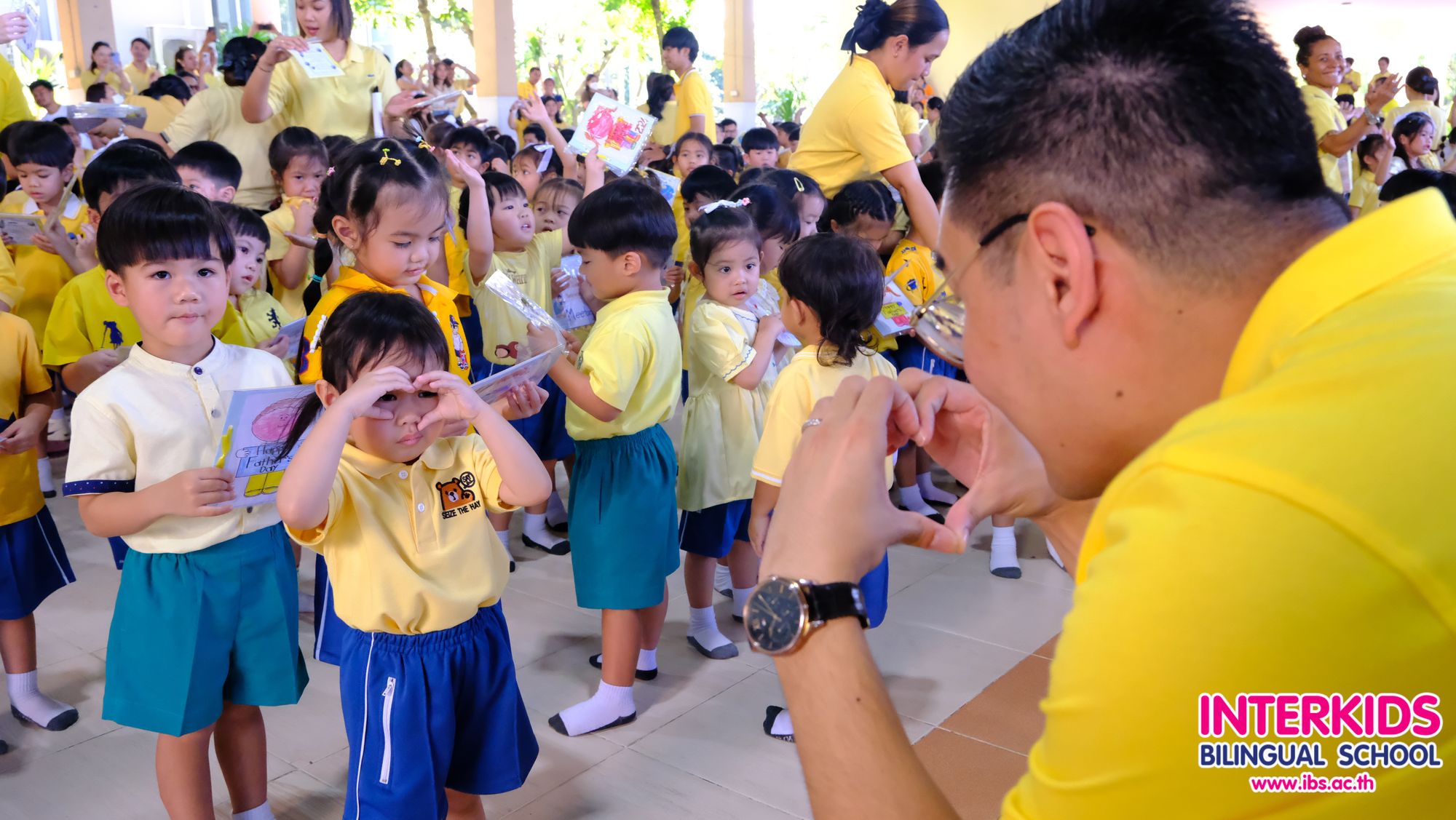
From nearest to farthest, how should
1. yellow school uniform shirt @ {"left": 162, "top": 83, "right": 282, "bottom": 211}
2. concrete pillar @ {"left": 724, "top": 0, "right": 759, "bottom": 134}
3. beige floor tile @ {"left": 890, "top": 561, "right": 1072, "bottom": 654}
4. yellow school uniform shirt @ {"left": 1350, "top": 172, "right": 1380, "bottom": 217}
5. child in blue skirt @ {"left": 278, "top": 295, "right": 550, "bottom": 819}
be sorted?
child in blue skirt @ {"left": 278, "top": 295, "right": 550, "bottom": 819}, beige floor tile @ {"left": 890, "top": 561, "right": 1072, "bottom": 654}, yellow school uniform shirt @ {"left": 162, "top": 83, "right": 282, "bottom": 211}, yellow school uniform shirt @ {"left": 1350, "top": 172, "right": 1380, "bottom": 217}, concrete pillar @ {"left": 724, "top": 0, "right": 759, "bottom": 134}

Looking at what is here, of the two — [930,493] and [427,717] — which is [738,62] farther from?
[427,717]

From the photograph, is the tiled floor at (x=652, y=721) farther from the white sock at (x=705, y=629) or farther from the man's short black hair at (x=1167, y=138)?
the man's short black hair at (x=1167, y=138)

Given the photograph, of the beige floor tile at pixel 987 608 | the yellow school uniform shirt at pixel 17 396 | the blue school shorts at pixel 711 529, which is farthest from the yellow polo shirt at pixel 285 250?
the beige floor tile at pixel 987 608

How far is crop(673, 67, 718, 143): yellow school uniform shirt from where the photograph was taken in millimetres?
6734

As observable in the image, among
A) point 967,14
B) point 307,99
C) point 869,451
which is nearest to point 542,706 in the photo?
point 869,451

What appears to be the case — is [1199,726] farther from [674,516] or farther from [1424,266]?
[674,516]

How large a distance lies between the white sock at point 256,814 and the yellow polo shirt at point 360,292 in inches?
34.4

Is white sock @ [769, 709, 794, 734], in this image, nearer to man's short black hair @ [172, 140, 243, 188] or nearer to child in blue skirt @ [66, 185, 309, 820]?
child in blue skirt @ [66, 185, 309, 820]

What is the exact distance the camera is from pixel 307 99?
13.4 ft

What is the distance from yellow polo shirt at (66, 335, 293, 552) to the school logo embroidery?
1.39ft

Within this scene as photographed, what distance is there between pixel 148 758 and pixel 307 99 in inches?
102

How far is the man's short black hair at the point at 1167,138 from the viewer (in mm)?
775

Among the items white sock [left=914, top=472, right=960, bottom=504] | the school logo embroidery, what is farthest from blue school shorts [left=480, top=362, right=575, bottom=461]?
the school logo embroidery

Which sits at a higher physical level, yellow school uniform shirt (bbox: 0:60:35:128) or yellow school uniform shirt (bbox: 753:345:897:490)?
yellow school uniform shirt (bbox: 0:60:35:128)
